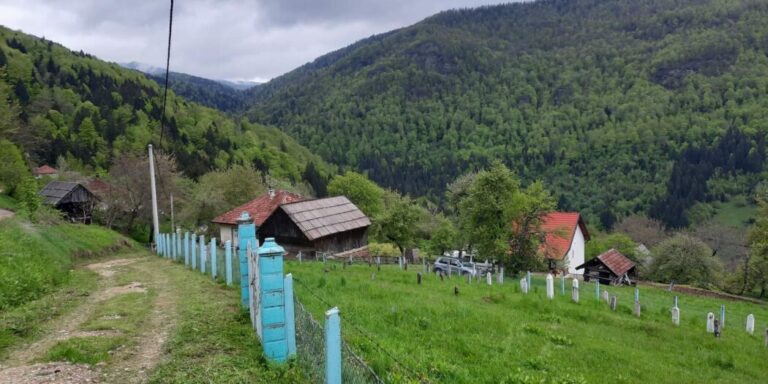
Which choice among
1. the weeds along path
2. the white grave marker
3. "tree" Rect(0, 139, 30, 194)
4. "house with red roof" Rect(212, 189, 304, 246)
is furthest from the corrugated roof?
the white grave marker

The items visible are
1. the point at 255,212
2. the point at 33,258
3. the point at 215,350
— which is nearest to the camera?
the point at 215,350

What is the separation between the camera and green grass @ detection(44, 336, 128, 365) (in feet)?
22.9

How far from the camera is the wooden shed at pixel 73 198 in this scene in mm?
41938

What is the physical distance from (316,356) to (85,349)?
3.86 m

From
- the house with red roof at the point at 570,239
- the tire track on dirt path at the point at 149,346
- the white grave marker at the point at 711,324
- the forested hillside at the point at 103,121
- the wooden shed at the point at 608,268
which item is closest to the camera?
the tire track on dirt path at the point at 149,346

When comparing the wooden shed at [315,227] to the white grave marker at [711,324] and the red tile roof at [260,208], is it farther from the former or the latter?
the white grave marker at [711,324]

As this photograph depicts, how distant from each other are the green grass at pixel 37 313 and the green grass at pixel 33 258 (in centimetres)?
31

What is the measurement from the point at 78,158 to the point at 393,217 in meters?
59.9

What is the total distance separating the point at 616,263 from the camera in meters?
38.8

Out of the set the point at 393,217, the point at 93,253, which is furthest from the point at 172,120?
the point at 93,253

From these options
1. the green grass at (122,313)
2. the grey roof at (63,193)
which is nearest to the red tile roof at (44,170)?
the grey roof at (63,193)

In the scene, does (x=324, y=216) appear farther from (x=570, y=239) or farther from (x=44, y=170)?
(x=44, y=170)

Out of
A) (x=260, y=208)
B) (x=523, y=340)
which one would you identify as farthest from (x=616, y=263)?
(x=523, y=340)

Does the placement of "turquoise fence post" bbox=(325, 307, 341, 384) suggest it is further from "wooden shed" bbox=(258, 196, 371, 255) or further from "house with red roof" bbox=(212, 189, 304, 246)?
"house with red roof" bbox=(212, 189, 304, 246)
